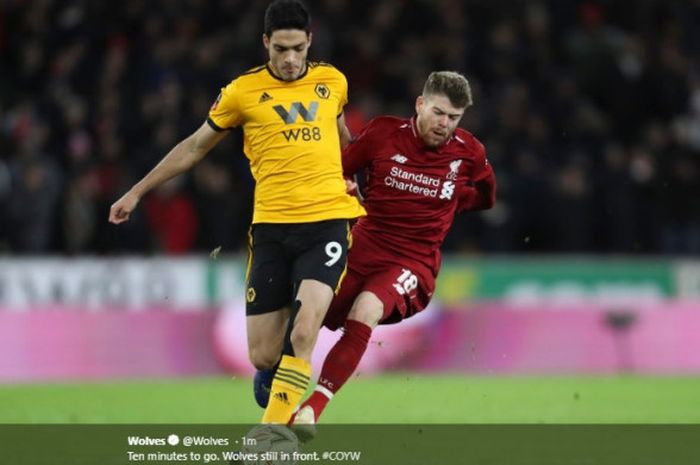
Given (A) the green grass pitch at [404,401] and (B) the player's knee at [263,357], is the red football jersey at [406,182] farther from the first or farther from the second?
(A) the green grass pitch at [404,401]

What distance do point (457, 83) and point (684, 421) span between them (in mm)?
3006

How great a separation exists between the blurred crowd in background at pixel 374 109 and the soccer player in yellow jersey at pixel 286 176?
25.4ft

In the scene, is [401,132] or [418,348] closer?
[401,132]

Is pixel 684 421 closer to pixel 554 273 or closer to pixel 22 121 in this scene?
pixel 554 273

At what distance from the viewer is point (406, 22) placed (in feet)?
59.9

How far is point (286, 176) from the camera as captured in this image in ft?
27.1

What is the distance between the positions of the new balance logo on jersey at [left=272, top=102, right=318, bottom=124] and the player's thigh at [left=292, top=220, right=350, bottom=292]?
0.56 metres

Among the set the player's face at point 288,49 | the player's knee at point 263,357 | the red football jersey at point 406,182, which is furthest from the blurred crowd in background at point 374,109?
the player's face at point 288,49

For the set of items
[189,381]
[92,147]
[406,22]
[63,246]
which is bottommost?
[189,381]

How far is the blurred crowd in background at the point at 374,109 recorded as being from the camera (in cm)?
1664

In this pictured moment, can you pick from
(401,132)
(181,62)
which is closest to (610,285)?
(181,62)

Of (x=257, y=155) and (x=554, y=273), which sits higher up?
(x=257, y=155)
